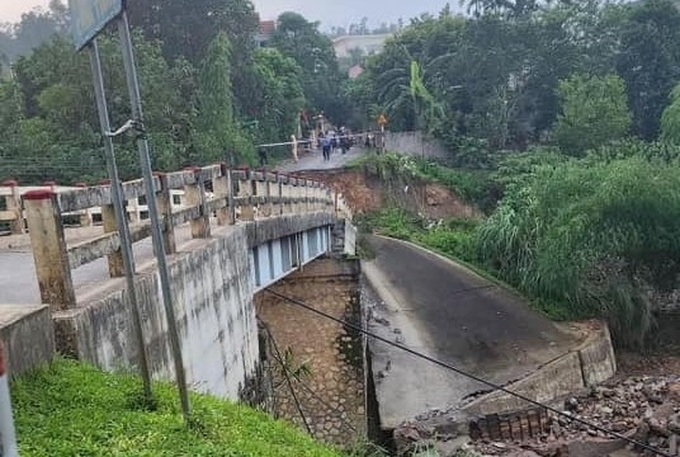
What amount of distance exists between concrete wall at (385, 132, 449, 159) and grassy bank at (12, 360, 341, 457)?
112 ft

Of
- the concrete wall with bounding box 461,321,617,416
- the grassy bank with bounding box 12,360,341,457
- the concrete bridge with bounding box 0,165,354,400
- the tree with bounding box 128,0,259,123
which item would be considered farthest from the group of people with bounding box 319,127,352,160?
the grassy bank with bounding box 12,360,341,457

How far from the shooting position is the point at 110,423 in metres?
3.76

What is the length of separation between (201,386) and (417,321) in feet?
41.1

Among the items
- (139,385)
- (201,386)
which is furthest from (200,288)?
(139,385)

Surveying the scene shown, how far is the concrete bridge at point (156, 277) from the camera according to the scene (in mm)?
4152

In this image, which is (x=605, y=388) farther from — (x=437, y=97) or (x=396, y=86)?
(x=396, y=86)

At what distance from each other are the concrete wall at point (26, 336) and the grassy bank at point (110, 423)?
0.09 meters

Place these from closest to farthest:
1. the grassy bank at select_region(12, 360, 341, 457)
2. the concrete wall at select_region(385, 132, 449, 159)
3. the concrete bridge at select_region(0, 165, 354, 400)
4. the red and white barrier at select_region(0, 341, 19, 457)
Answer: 1. the red and white barrier at select_region(0, 341, 19, 457)
2. the grassy bank at select_region(12, 360, 341, 457)
3. the concrete bridge at select_region(0, 165, 354, 400)
4. the concrete wall at select_region(385, 132, 449, 159)

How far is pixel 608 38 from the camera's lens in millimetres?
36531

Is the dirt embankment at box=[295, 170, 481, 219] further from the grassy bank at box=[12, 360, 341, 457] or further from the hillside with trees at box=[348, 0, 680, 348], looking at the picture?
the grassy bank at box=[12, 360, 341, 457]

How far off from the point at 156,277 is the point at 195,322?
0.79m

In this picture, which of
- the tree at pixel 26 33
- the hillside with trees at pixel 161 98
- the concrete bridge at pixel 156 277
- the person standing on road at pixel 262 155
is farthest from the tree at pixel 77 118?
the tree at pixel 26 33

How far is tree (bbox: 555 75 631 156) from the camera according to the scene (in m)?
31.6

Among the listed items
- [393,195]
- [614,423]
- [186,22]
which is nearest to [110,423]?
[614,423]
